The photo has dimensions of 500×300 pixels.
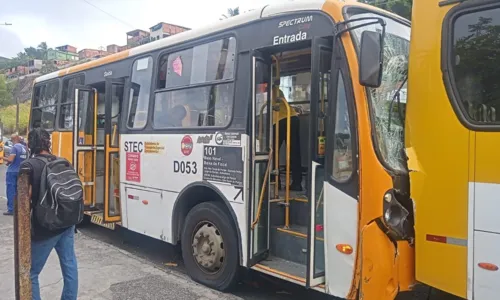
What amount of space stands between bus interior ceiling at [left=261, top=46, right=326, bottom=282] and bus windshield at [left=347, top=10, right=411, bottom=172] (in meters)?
0.58

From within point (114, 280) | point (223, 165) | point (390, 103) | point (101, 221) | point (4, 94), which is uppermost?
point (4, 94)

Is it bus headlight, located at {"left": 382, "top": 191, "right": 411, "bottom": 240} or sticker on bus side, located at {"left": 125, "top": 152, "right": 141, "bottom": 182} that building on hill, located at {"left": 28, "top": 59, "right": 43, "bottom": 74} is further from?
bus headlight, located at {"left": 382, "top": 191, "right": 411, "bottom": 240}

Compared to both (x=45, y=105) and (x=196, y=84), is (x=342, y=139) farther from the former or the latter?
(x=45, y=105)

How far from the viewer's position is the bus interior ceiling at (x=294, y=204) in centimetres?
438

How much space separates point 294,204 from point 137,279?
6.90 ft

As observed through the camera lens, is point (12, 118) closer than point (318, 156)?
No

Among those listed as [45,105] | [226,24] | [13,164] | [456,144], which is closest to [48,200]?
[226,24]

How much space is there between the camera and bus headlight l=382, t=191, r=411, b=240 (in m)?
3.46

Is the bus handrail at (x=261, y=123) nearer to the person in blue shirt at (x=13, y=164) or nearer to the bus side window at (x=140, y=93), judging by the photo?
the bus side window at (x=140, y=93)

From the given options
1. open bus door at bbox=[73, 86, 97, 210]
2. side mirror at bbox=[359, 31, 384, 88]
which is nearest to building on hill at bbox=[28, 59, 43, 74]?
open bus door at bbox=[73, 86, 97, 210]

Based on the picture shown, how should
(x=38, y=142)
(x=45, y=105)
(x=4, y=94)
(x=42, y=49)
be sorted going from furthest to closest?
(x=42, y=49)
(x=4, y=94)
(x=45, y=105)
(x=38, y=142)

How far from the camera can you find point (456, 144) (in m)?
3.10

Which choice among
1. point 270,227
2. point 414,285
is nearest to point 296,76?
point 270,227

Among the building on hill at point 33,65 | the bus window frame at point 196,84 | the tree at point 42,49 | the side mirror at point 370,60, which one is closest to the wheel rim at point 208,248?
the bus window frame at point 196,84
